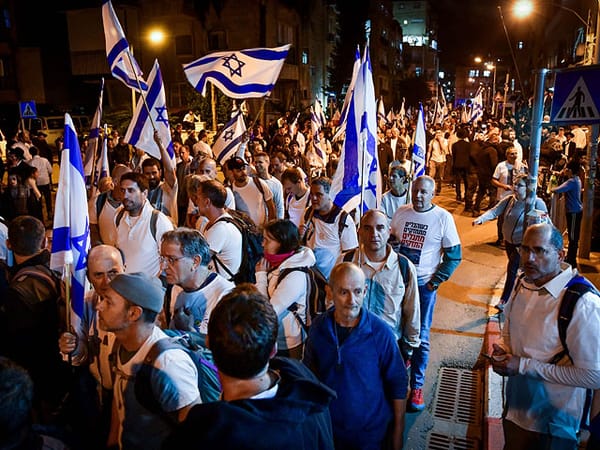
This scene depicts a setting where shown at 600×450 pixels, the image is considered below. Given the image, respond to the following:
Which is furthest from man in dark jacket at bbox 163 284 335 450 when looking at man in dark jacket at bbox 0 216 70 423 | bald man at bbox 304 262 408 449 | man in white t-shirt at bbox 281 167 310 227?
man in white t-shirt at bbox 281 167 310 227

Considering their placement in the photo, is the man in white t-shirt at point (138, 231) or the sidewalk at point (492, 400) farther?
the man in white t-shirt at point (138, 231)

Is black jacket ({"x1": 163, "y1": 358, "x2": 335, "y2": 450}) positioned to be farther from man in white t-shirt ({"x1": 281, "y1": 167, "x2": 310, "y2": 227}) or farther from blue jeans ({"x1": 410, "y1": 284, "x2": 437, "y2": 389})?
man in white t-shirt ({"x1": 281, "y1": 167, "x2": 310, "y2": 227})

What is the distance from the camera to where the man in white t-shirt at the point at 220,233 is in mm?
5066

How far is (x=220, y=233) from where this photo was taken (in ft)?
16.6

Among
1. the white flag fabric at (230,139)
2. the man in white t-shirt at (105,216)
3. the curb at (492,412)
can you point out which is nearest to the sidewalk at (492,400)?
the curb at (492,412)

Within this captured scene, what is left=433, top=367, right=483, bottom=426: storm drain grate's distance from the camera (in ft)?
17.7

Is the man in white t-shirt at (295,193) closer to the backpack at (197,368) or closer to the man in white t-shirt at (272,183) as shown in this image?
the man in white t-shirt at (272,183)

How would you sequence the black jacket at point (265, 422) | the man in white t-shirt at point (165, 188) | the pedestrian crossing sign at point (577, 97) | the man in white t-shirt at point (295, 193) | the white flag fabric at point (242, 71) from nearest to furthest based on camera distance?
the black jacket at point (265, 422)
the pedestrian crossing sign at point (577, 97)
the man in white t-shirt at point (165, 188)
the man in white t-shirt at point (295, 193)
the white flag fabric at point (242, 71)

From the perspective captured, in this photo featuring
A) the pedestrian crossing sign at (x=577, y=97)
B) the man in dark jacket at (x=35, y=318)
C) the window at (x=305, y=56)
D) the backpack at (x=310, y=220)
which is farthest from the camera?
the window at (x=305, y=56)

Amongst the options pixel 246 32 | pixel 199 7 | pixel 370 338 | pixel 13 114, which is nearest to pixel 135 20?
pixel 199 7

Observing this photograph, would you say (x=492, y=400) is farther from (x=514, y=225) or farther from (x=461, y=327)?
(x=514, y=225)

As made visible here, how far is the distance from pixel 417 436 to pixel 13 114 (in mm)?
44413

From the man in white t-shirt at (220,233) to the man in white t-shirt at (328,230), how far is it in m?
1.16

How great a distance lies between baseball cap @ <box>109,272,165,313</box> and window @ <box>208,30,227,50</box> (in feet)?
128
